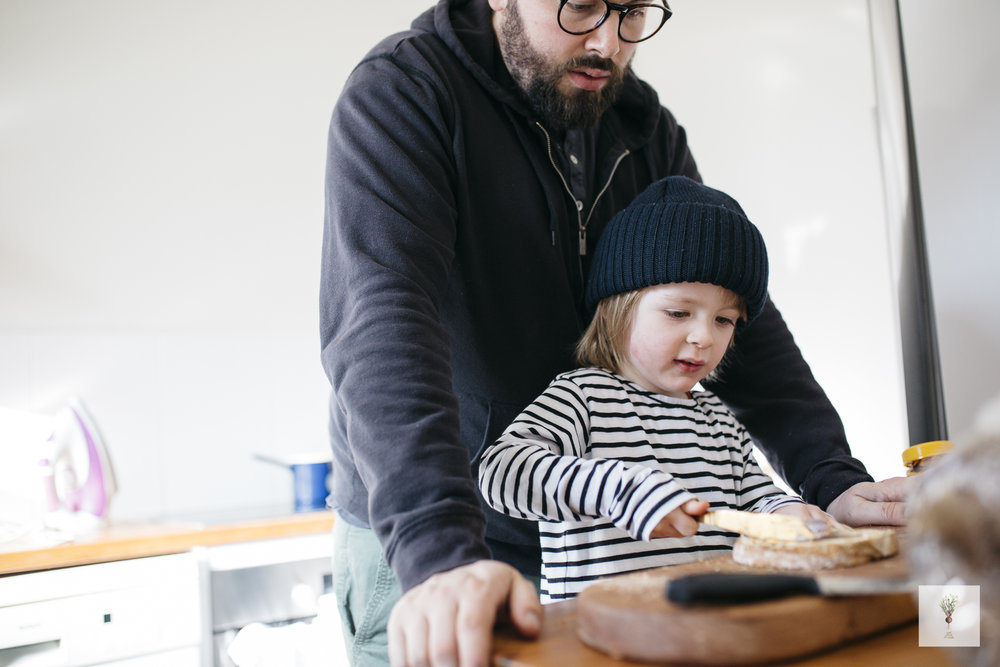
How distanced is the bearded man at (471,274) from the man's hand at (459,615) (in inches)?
1.8

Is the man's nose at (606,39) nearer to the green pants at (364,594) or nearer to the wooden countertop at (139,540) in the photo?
the green pants at (364,594)

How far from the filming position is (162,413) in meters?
2.52

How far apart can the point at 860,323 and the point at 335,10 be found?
195cm

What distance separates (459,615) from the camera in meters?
0.52

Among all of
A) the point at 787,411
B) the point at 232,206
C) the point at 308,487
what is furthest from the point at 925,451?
the point at 232,206

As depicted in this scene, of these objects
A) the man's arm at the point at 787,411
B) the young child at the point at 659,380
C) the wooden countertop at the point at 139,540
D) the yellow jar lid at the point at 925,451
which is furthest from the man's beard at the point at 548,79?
the wooden countertop at the point at 139,540

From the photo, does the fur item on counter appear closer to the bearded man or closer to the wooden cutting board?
the wooden cutting board

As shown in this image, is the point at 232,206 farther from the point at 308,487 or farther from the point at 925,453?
the point at 925,453

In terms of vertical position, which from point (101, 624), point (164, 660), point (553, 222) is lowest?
point (164, 660)

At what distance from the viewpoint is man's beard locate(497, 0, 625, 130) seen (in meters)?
1.09

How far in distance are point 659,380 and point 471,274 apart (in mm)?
280

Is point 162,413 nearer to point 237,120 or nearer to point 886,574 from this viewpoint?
point 237,120

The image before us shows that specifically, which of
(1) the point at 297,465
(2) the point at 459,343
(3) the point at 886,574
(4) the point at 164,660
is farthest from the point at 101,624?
(3) the point at 886,574

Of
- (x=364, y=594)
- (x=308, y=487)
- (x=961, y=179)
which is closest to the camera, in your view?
(x=364, y=594)
